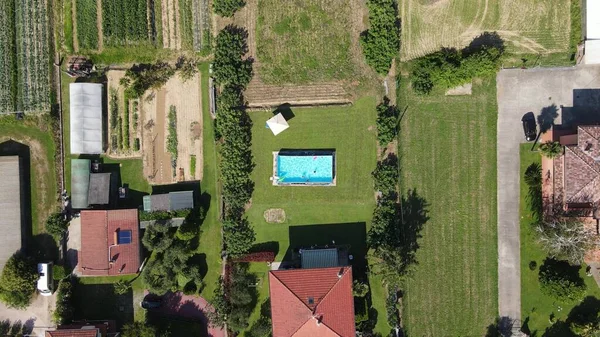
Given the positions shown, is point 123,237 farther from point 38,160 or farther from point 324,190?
point 324,190

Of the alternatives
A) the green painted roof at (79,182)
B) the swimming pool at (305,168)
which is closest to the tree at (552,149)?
the swimming pool at (305,168)

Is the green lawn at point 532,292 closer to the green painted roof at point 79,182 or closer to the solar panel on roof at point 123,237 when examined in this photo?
the solar panel on roof at point 123,237

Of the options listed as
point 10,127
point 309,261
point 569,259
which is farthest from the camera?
point 10,127

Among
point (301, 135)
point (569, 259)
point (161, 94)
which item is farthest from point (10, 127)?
point (569, 259)

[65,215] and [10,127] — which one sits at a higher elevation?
[10,127]

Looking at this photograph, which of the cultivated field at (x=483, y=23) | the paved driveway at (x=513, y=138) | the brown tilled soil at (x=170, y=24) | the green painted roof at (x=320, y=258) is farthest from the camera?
the brown tilled soil at (x=170, y=24)

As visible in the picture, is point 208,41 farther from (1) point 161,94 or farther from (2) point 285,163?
(2) point 285,163
